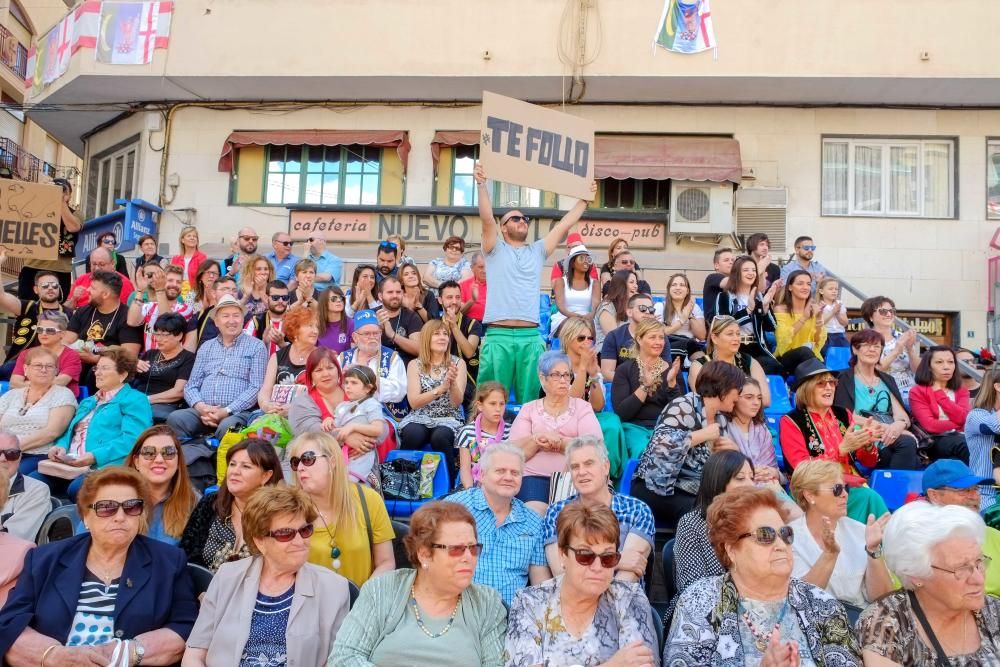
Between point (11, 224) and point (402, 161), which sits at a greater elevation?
point (402, 161)

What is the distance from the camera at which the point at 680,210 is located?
12953 mm

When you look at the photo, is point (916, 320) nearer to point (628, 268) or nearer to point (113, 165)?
point (628, 268)

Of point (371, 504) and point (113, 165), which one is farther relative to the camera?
point (113, 165)

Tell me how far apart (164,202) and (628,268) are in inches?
334

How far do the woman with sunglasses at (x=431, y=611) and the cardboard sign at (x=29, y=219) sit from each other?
7287mm

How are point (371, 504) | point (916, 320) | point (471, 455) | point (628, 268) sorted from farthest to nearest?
1. point (916, 320)
2. point (628, 268)
3. point (471, 455)
4. point (371, 504)

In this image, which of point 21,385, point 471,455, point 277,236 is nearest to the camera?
point 471,455

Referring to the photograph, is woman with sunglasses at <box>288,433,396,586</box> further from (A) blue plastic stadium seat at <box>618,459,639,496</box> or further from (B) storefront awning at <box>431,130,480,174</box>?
(B) storefront awning at <box>431,130,480,174</box>

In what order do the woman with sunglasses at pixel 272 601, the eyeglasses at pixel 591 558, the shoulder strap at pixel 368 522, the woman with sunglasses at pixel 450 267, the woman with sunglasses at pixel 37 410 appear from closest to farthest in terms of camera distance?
the eyeglasses at pixel 591 558 < the woman with sunglasses at pixel 272 601 < the shoulder strap at pixel 368 522 < the woman with sunglasses at pixel 37 410 < the woman with sunglasses at pixel 450 267

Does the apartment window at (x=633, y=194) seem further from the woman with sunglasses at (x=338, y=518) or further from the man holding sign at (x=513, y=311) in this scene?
the woman with sunglasses at (x=338, y=518)

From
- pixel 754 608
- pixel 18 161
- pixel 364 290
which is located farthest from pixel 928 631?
pixel 18 161

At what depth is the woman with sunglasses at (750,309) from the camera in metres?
7.88

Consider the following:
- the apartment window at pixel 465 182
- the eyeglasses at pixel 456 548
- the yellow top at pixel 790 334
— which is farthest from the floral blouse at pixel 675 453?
the apartment window at pixel 465 182

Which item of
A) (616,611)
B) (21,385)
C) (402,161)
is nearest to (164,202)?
(402,161)
